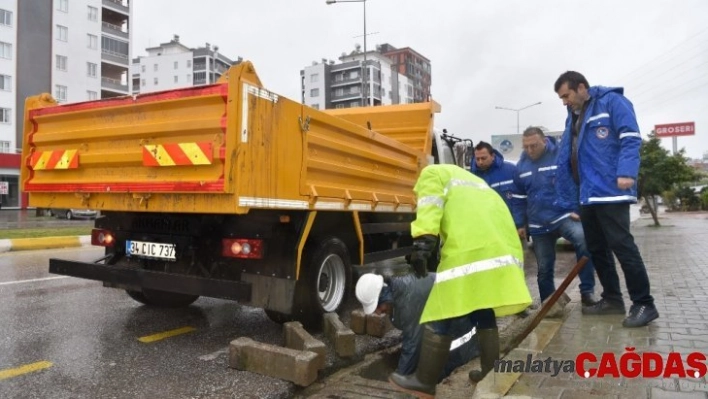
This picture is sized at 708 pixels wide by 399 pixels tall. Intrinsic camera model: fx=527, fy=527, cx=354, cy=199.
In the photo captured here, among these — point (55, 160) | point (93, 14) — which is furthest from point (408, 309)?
point (93, 14)

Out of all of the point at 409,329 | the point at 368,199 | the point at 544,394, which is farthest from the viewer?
the point at 368,199

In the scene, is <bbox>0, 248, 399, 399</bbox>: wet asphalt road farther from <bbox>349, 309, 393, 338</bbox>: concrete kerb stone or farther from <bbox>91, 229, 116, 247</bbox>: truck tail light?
<bbox>91, 229, 116, 247</bbox>: truck tail light

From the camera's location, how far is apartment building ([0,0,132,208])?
41406 mm

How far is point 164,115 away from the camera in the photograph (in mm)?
4148

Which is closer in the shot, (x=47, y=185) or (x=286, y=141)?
(x=286, y=141)

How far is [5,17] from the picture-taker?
41.8 meters

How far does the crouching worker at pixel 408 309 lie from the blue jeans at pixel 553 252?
5.32 feet

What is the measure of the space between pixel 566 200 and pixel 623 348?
1669 millimetres

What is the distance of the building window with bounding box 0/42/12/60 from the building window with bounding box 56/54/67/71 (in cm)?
409

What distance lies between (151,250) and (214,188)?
122 centimetres

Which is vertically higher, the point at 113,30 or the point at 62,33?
the point at 113,30

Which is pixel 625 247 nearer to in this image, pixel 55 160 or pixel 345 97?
pixel 55 160

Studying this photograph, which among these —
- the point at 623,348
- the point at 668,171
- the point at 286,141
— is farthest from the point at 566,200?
the point at 668,171

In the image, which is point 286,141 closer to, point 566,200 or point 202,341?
point 202,341
